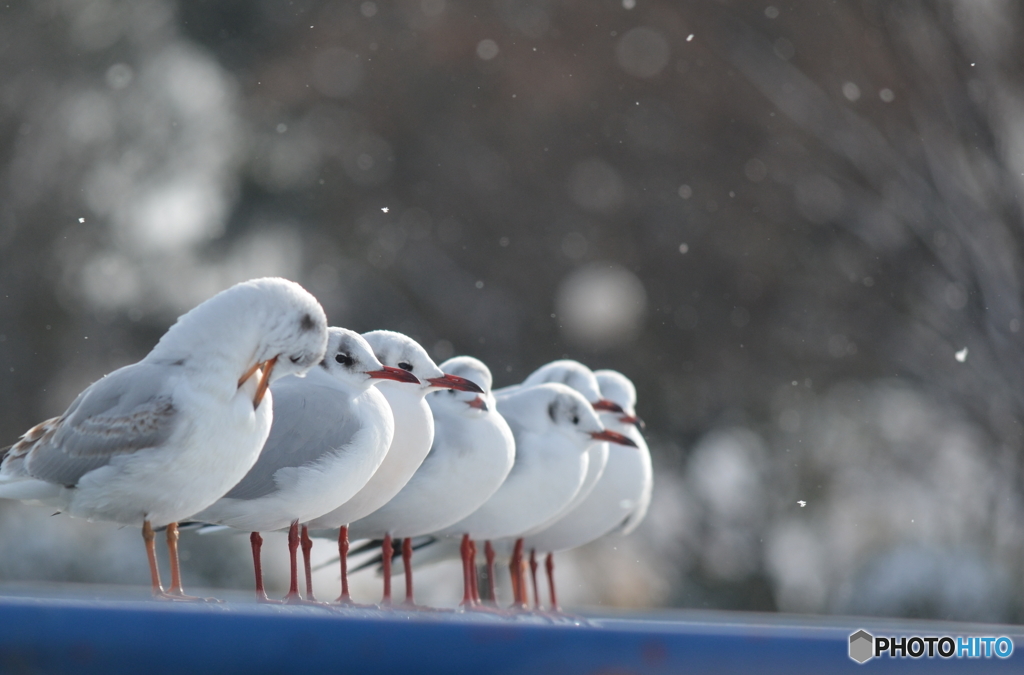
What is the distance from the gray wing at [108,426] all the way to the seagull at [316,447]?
0.34 meters

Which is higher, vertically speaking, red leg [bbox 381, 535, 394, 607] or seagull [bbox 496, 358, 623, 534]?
seagull [bbox 496, 358, 623, 534]

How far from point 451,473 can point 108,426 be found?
925 mm

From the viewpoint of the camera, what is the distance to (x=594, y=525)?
378 centimetres

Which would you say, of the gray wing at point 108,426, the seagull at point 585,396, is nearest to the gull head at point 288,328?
the gray wing at point 108,426

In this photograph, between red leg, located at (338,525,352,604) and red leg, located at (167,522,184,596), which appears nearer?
red leg, located at (167,522,184,596)

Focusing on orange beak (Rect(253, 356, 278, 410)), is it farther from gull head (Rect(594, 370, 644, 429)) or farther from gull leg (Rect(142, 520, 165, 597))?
gull head (Rect(594, 370, 644, 429))

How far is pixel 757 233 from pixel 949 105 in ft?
4.92

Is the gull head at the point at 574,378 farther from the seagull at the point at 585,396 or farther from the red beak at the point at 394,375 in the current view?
the red beak at the point at 394,375

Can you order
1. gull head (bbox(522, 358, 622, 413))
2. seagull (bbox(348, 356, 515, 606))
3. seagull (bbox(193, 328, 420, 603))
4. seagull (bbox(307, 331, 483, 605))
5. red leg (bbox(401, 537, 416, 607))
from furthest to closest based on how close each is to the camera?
gull head (bbox(522, 358, 622, 413)) → red leg (bbox(401, 537, 416, 607)) → seagull (bbox(348, 356, 515, 606)) → seagull (bbox(307, 331, 483, 605)) → seagull (bbox(193, 328, 420, 603))

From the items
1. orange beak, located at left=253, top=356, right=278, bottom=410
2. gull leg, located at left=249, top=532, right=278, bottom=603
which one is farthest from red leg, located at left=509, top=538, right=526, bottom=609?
orange beak, located at left=253, top=356, right=278, bottom=410

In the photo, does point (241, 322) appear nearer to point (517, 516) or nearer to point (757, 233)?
point (517, 516)

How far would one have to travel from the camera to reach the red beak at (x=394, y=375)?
2582 mm

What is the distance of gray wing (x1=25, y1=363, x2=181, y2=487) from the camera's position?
6.81 feet

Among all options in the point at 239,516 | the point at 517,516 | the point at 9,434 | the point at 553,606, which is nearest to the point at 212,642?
the point at 239,516
